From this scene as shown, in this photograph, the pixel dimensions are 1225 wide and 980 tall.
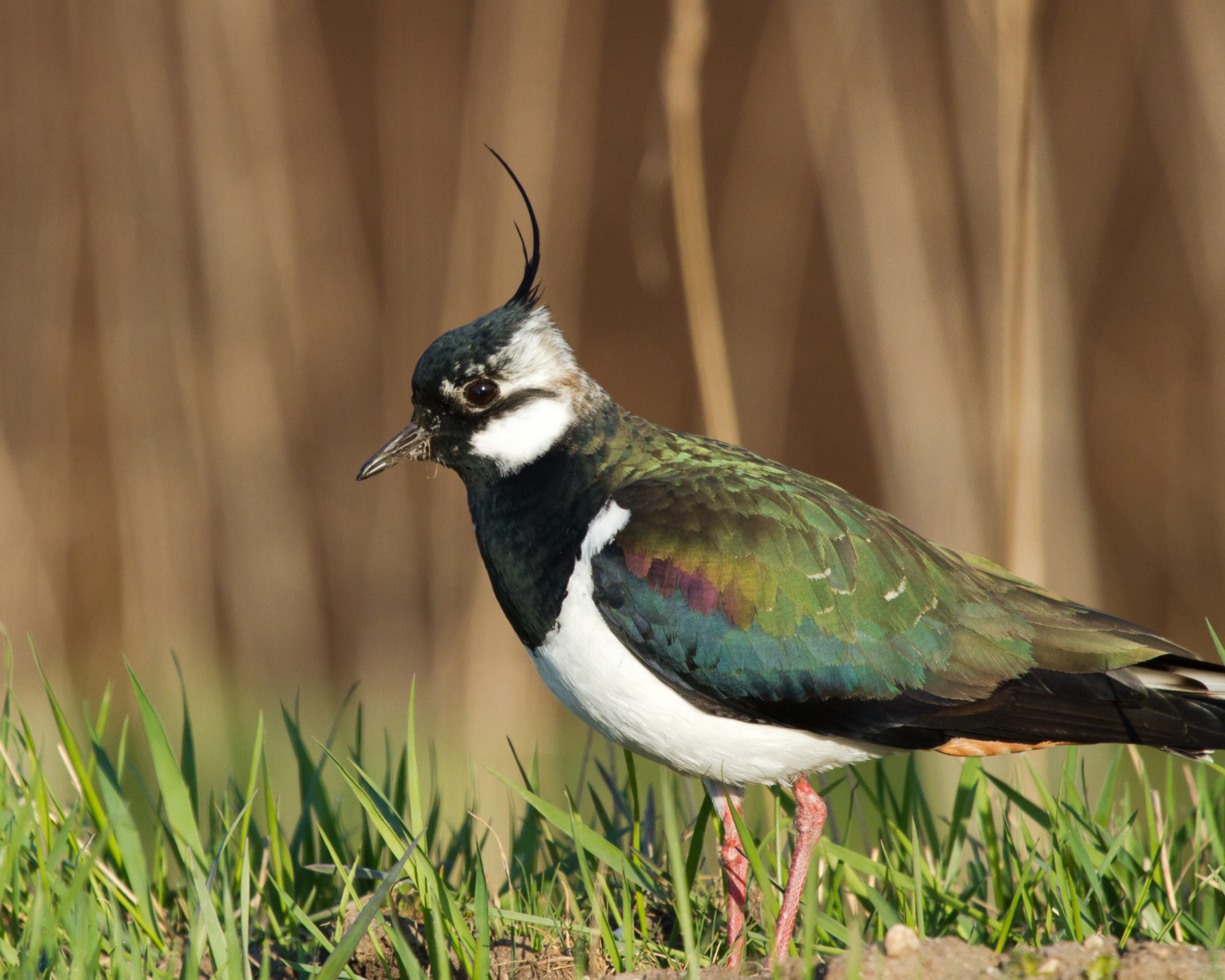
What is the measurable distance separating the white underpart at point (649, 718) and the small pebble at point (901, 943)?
773 mm

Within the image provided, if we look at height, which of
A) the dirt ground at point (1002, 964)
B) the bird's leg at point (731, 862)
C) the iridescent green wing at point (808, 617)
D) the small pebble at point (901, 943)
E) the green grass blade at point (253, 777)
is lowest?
the bird's leg at point (731, 862)

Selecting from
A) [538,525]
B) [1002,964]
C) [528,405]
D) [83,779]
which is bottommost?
[1002,964]

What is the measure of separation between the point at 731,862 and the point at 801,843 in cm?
19

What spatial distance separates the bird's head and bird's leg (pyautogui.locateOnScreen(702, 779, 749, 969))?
1085 millimetres

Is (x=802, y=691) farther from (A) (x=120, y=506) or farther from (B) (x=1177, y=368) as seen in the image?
(B) (x=1177, y=368)

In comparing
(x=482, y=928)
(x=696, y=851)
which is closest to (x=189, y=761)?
(x=482, y=928)

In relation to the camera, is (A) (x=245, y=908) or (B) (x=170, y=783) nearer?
(A) (x=245, y=908)

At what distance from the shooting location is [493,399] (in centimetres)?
352

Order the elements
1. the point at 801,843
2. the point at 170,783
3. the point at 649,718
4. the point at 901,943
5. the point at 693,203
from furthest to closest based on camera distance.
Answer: the point at 693,203 < the point at 801,843 < the point at 649,718 < the point at 170,783 < the point at 901,943

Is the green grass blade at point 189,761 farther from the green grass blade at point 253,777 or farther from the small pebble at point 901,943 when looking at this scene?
the small pebble at point 901,943

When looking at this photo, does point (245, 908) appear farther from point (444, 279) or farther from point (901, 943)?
point (444, 279)

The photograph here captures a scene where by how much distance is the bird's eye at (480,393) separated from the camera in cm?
352

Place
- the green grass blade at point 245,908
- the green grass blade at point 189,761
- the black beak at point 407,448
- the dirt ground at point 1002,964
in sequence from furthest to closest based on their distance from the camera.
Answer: the black beak at point 407,448
the green grass blade at point 189,761
the green grass blade at point 245,908
the dirt ground at point 1002,964

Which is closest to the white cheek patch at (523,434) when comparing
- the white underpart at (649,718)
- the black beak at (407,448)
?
the black beak at (407,448)
